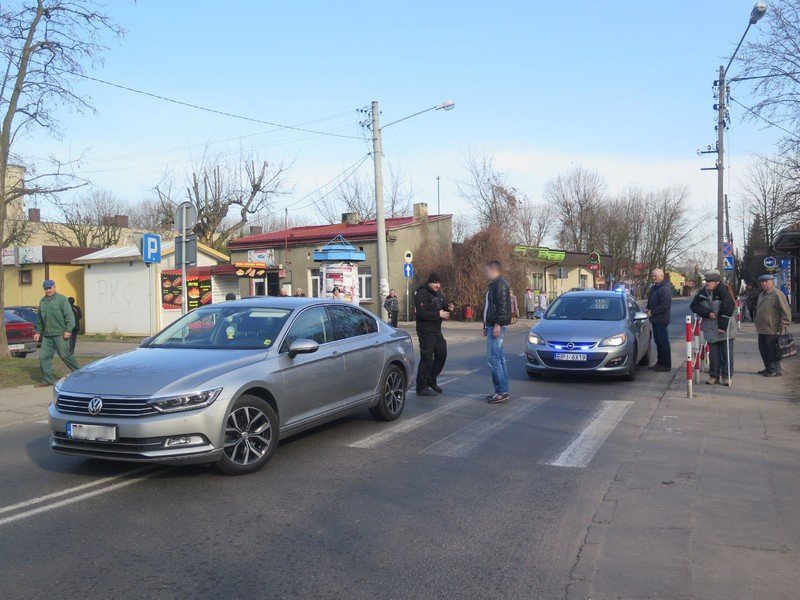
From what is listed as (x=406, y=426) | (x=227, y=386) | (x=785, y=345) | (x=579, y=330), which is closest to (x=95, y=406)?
(x=227, y=386)

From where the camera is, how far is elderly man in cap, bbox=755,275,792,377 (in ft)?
38.5

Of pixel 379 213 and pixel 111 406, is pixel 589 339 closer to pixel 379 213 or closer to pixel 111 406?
pixel 111 406

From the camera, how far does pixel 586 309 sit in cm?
1315

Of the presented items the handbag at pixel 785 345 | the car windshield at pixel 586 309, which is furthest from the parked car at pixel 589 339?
the handbag at pixel 785 345

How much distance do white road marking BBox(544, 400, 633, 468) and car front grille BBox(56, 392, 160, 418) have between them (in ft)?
12.1

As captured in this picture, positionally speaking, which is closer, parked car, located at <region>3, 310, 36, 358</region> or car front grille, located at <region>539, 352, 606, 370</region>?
car front grille, located at <region>539, 352, 606, 370</region>

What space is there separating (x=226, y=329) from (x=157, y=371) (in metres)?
1.22

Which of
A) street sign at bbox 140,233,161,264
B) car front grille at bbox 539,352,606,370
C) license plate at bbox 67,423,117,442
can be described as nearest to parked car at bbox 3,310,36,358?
street sign at bbox 140,233,161,264

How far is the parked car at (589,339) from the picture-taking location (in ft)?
38.1

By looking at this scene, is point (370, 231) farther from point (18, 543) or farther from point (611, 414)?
point (18, 543)

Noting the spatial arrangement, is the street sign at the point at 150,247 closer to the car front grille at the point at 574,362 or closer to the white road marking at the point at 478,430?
the car front grille at the point at 574,362

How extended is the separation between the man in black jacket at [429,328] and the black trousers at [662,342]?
4599 millimetres

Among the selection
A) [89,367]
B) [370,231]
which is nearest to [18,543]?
[89,367]

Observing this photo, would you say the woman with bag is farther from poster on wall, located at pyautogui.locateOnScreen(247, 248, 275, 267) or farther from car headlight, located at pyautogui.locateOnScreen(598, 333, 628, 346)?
poster on wall, located at pyautogui.locateOnScreen(247, 248, 275, 267)
